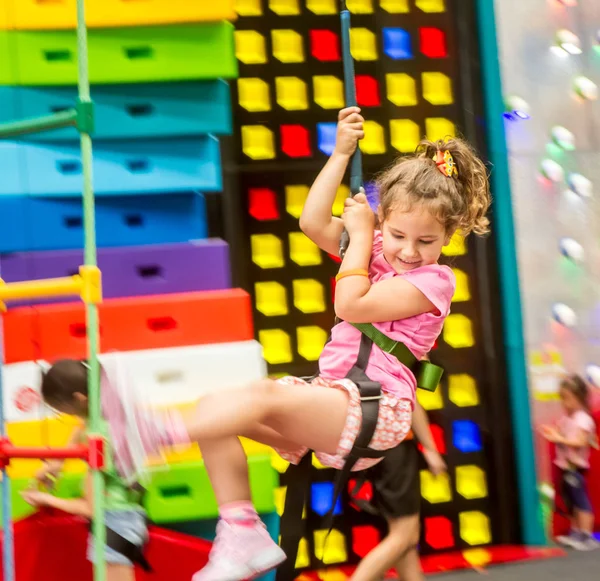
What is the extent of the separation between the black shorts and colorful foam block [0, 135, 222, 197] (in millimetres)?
1000

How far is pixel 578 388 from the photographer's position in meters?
3.44

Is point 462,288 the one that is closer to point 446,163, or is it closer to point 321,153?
point 321,153

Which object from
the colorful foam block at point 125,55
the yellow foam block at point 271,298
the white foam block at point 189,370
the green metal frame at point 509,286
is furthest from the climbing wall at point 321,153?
the white foam block at point 189,370

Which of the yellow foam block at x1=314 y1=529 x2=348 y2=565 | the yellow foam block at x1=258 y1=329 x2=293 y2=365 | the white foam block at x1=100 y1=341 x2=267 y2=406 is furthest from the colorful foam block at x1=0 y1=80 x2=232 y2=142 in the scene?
the yellow foam block at x1=314 y1=529 x2=348 y2=565

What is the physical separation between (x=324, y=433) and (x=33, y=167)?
114cm

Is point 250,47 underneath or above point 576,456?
above

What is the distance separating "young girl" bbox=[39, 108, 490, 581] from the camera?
5.58 ft

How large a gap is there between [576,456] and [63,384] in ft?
6.89

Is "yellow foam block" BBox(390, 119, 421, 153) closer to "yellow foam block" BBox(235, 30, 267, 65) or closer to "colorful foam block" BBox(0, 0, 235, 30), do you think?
"yellow foam block" BBox(235, 30, 267, 65)

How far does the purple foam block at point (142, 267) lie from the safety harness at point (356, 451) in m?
0.72

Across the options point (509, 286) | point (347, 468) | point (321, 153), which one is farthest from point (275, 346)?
point (347, 468)

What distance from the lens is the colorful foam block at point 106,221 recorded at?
93.6 inches

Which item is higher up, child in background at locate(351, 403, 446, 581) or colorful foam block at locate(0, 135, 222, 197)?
colorful foam block at locate(0, 135, 222, 197)

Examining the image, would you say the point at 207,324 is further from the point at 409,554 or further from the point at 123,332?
the point at 409,554
